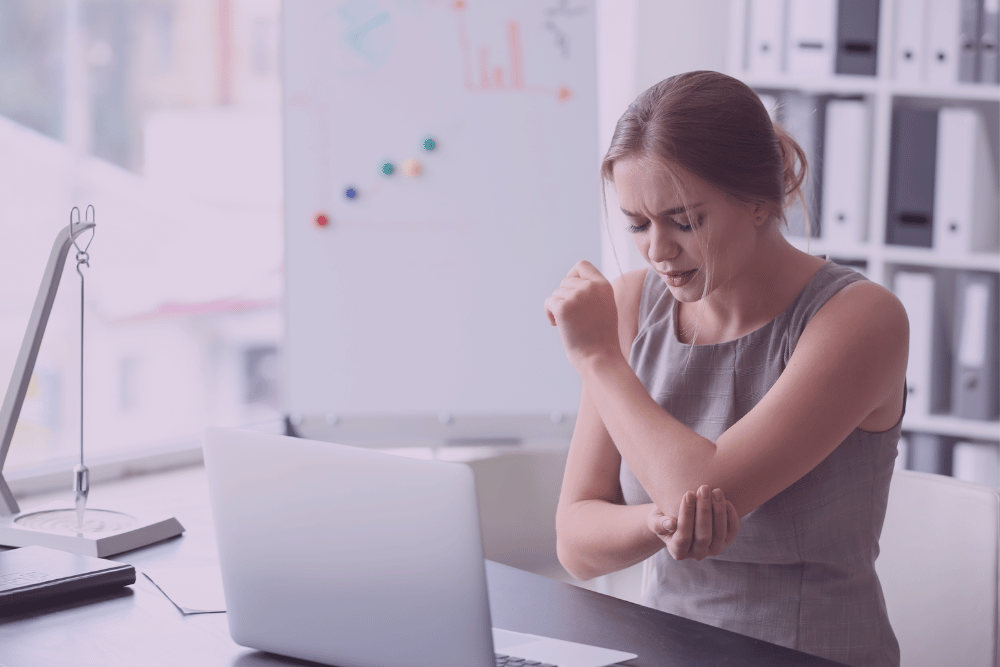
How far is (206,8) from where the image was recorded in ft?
11.2

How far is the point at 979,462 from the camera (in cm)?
211

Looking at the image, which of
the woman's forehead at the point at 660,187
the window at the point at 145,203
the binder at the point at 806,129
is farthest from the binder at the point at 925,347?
the window at the point at 145,203

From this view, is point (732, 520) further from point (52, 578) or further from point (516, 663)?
point (52, 578)

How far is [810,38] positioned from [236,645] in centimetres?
187

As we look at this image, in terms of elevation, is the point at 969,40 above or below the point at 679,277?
above

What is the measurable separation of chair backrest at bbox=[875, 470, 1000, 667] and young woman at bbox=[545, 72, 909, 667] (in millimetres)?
71

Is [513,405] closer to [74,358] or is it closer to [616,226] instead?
[616,226]

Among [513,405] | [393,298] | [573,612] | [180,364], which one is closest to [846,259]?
[513,405]

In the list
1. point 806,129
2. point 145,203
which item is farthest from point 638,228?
point 145,203

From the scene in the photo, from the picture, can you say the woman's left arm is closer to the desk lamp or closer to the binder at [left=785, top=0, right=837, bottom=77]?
the desk lamp

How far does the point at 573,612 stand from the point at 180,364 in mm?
3193

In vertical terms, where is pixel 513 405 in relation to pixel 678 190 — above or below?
below

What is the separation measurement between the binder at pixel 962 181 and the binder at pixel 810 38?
29 cm

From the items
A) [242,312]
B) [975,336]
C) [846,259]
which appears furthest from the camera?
[242,312]
